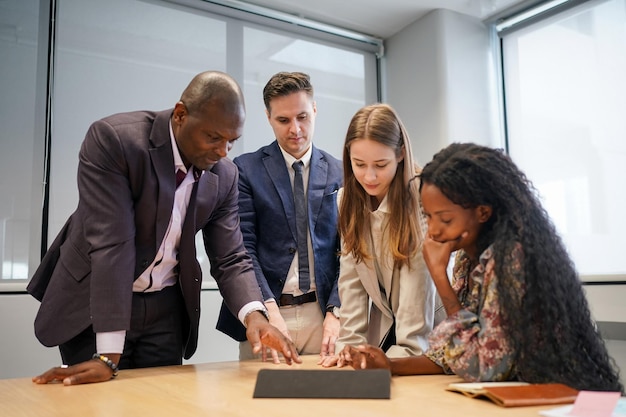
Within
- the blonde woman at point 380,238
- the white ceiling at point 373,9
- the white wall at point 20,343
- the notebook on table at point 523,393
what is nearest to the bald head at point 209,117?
the blonde woman at point 380,238

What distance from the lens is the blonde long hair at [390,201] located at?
156 centimetres

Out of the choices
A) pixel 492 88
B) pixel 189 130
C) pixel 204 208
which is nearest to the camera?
pixel 189 130

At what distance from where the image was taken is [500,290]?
1128 mm

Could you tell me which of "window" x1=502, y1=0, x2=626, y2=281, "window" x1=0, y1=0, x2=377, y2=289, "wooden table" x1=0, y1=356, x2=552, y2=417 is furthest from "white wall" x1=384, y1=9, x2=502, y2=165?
"wooden table" x1=0, y1=356, x2=552, y2=417

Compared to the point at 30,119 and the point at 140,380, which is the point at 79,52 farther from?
the point at 140,380

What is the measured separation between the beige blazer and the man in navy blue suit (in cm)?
22

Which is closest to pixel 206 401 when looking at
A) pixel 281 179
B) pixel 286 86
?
pixel 281 179

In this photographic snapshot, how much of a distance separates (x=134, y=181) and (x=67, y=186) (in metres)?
1.76

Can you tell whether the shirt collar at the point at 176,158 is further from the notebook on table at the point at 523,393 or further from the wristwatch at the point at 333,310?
the notebook on table at the point at 523,393

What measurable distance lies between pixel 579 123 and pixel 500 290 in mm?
2759

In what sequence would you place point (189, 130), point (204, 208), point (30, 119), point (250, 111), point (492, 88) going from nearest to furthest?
point (189, 130) < point (204, 208) < point (30, 119) < point (250, 111) < point (492, 88)

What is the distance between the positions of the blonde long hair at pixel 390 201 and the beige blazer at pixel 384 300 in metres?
0.03

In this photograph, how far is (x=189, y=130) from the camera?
4.90 ft

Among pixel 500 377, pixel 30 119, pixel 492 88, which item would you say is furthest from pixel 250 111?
pixel 500 377
